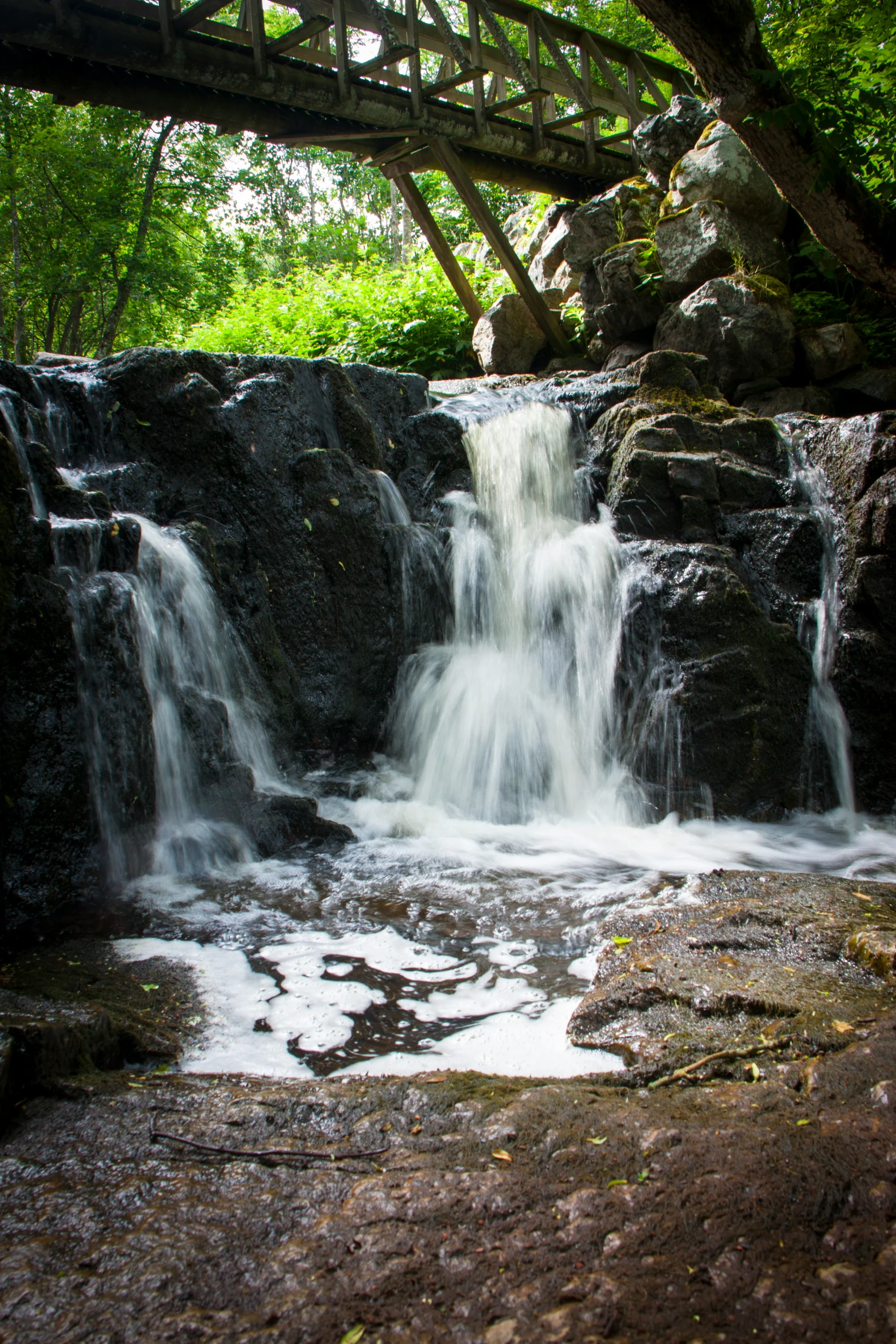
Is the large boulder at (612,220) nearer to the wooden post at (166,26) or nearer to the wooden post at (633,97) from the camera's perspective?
the wooden post at (633,97)

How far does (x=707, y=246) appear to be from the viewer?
32.5 ft

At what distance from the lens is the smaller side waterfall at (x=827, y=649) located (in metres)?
6.38

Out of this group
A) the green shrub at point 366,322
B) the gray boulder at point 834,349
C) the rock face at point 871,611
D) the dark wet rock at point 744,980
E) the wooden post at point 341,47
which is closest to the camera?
the dark wet rock at point 744,980

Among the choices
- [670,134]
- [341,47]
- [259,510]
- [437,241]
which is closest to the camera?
[259,510]

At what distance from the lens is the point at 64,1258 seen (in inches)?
62.2

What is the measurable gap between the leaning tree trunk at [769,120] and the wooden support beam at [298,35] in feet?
25.2

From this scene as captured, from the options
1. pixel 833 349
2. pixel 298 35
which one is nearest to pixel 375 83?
pixel 298 35

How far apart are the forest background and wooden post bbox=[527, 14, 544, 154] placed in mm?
2379

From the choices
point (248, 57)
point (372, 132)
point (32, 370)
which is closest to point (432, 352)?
point (372, 132)

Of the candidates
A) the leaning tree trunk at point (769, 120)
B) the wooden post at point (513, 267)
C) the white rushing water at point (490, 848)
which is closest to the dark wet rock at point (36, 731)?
the white rushing water at point (490, 848)

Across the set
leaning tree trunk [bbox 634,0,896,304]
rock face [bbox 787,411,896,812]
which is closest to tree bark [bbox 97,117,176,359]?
rock face [bbox 787,411,896,812]

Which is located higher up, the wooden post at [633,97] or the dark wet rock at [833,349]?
the wooden post at [633,97]

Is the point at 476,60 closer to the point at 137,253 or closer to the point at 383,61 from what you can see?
the point at 383,61

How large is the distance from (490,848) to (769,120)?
4.12 metres
